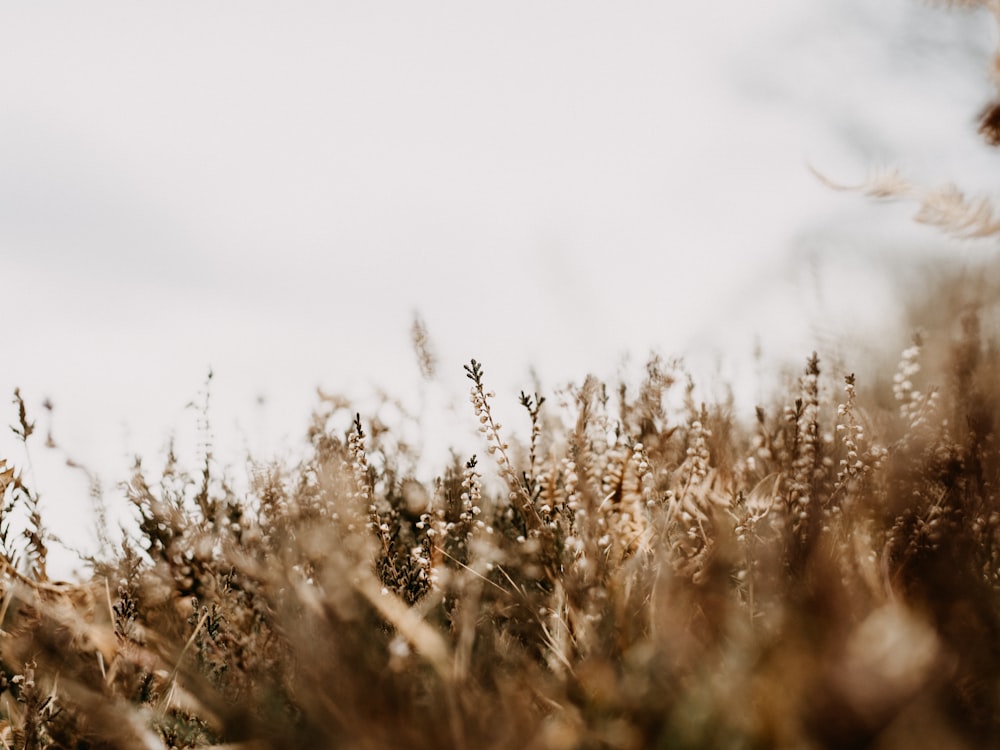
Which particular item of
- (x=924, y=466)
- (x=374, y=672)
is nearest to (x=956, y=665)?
(x=374, y=672)

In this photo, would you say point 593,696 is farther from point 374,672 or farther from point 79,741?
point 79,741

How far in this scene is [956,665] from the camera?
0.89m

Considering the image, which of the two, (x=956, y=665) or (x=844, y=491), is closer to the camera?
(x=956, y=665)

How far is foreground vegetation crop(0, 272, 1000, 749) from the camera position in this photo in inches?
31.2

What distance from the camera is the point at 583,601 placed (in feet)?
3.91

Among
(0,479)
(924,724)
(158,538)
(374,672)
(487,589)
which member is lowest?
(924,724)

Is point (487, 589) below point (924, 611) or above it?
above

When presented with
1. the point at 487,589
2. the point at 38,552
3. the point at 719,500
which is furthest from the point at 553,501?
the point at 38,552

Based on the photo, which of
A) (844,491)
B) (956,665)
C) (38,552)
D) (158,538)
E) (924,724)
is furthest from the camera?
(38,552)

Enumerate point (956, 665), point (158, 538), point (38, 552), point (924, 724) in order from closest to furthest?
point (924, 724) < point (956, 665) < point (158, 538) < point (38, 552)

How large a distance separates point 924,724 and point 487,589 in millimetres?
1461

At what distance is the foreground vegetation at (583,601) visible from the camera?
79 centimetres

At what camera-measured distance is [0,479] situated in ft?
6.97

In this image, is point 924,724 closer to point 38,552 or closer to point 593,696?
point 593,696
